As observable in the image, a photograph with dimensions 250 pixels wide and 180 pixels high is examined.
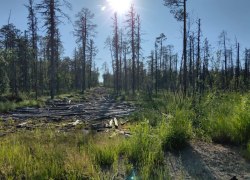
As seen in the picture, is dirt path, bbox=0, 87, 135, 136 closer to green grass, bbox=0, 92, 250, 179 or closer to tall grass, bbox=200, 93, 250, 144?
green grass, bbox=0, 92, 250, 179

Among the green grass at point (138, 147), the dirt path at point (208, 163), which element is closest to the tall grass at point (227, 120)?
the green grass at point (138, 147)

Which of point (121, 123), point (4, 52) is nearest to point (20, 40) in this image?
point (4, 52)

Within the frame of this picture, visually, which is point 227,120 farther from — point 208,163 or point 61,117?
point 61,117

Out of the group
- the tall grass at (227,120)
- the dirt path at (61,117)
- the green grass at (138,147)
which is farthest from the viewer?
the dirt path at (61,117)

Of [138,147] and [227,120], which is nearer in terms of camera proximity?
[138,147]

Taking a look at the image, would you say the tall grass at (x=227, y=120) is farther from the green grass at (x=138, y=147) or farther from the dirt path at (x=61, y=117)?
the dirt path at (x=61, y=117)

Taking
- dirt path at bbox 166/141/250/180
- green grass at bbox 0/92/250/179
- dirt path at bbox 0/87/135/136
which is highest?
green grass at bbox 0/92/250/179

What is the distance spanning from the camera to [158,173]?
512 cm

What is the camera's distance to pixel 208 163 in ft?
19.8

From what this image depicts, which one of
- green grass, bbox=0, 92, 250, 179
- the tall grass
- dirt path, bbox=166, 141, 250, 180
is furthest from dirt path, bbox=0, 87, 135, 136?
dirt path, bbox=166, 141, 250, 180

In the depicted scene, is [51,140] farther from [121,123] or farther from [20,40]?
[20,40]

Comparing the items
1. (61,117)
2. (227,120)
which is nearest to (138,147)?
(227,120)

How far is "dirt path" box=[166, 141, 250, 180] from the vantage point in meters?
5.46

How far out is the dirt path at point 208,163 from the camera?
546 cm
